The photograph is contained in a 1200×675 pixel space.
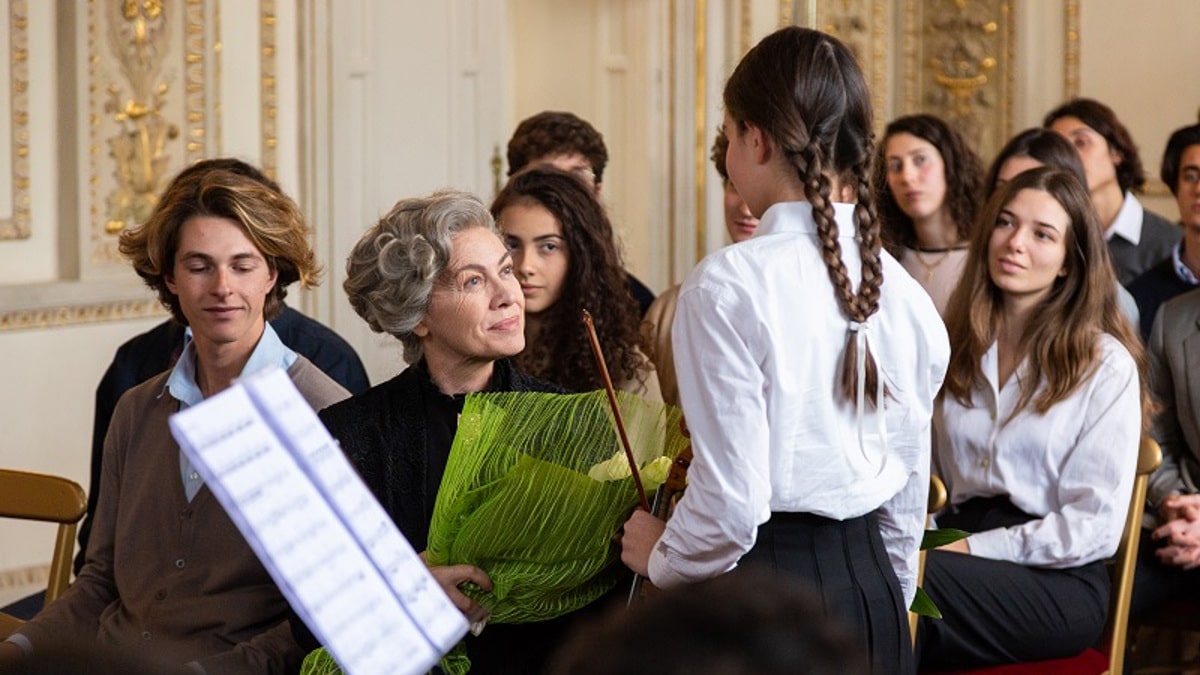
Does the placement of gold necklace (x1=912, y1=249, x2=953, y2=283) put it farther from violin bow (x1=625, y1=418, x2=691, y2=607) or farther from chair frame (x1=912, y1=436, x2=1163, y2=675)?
violin bow (x1=625, y1=418, x2=691, y2=607)

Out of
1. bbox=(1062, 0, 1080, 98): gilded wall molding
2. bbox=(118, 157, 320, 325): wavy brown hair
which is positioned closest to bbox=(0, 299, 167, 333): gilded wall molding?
bbox=(118, 157, 320, 325): wavy brown hair

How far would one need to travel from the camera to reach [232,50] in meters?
5.86

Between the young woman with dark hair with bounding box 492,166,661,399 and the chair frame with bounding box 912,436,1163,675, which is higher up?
the young woman with dark hair with bounding box 492,166,661,399

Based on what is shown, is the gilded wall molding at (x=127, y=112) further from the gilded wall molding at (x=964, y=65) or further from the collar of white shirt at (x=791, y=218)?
the gilded wall molding at (x=964, y=65)

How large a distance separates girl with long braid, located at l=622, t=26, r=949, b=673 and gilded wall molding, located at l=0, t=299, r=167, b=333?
338 centimetres

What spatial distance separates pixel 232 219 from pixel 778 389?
123 cm

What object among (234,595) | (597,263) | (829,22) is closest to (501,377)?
(234,595)

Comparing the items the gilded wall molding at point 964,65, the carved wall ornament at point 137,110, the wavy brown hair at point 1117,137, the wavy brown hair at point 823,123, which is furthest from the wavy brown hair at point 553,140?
the gilded wall molding at point 964,65

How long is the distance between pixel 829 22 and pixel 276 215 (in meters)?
5.51

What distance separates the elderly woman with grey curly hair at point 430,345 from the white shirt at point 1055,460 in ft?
4.25

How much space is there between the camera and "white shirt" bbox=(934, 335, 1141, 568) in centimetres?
355

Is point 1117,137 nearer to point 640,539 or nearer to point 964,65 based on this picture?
point 964,65

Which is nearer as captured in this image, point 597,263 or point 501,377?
point 501,377

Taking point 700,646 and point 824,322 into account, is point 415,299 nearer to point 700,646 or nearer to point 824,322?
point 824,322
